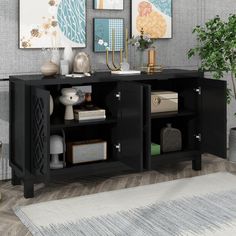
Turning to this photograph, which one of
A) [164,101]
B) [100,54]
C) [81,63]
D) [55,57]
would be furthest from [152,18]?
[55,57]

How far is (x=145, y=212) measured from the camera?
343cm

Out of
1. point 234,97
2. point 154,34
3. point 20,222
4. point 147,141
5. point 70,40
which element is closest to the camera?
point 20,222

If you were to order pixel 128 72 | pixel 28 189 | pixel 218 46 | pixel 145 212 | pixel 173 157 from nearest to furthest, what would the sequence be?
pixel 145 212
pixel 28 189
pixel 128 72
pixel 173 157
pixel 218 46

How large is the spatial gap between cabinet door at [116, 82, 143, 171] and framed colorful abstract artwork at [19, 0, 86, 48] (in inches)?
25.7

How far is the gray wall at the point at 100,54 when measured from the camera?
4.08m

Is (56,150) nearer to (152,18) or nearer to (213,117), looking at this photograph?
(213,117)

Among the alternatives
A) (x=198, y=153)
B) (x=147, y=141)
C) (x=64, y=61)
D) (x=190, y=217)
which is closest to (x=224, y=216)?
(x=190, y=217)

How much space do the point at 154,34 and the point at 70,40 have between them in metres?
0.82

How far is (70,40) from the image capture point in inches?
170

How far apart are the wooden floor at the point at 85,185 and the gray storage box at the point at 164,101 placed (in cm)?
57

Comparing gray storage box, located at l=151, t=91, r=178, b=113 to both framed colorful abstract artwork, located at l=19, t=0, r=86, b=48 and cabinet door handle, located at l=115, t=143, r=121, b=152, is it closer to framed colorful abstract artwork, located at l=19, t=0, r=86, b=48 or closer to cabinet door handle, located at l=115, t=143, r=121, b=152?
cabinet door handle, located at l=115, t=143, r=121, b=152

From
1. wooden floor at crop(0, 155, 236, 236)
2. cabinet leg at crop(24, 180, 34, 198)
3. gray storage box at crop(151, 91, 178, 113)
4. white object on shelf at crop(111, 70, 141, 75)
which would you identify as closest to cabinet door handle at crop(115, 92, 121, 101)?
white object on shelf at crop(111, 70, 141, 75)

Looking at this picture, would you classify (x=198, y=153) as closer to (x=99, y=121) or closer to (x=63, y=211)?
(x=99, y=121)

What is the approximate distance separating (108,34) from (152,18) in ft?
1.54
